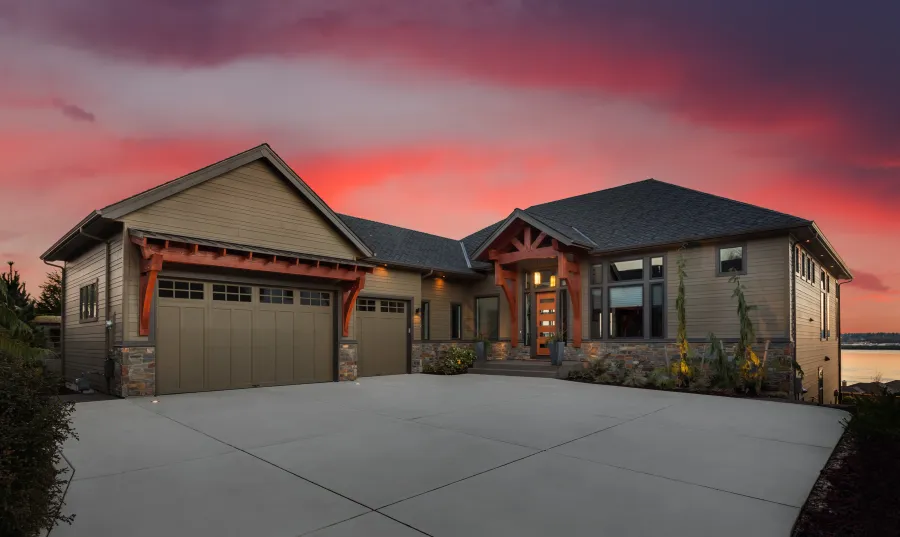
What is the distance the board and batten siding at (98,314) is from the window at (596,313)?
12465 millimetres

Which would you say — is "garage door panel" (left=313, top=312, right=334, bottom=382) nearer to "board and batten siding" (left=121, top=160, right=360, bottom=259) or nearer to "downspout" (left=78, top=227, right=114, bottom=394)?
"board and batten siding" (left=121, top=160, right=360, bottom=259)

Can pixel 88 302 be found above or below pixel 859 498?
above

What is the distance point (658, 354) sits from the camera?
13.7 metres

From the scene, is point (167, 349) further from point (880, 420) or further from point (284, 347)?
point (880, 420)

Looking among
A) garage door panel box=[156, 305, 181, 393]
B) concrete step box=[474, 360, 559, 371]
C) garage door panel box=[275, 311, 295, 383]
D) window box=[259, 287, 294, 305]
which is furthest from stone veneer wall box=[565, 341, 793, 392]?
garage door panel box=[156, 305, 181, 393]

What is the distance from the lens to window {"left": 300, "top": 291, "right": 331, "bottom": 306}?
42.7ft

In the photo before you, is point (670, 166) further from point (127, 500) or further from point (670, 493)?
point (127, 500)

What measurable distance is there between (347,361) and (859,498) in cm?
1151

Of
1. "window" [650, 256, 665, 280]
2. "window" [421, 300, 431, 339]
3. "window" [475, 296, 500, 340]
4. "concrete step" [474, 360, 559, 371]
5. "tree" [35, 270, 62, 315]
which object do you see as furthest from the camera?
"tree" [35, 270, 62, 315]

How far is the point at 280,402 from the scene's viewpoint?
30.5 ft

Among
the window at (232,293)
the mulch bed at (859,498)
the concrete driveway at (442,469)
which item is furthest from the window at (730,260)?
the window at (232,293)

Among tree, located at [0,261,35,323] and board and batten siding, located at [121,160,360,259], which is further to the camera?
tree, located at [0,261,35,323]

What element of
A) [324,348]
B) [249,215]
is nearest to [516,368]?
[324,348]

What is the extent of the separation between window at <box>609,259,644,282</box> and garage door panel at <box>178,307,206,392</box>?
11.5 m
